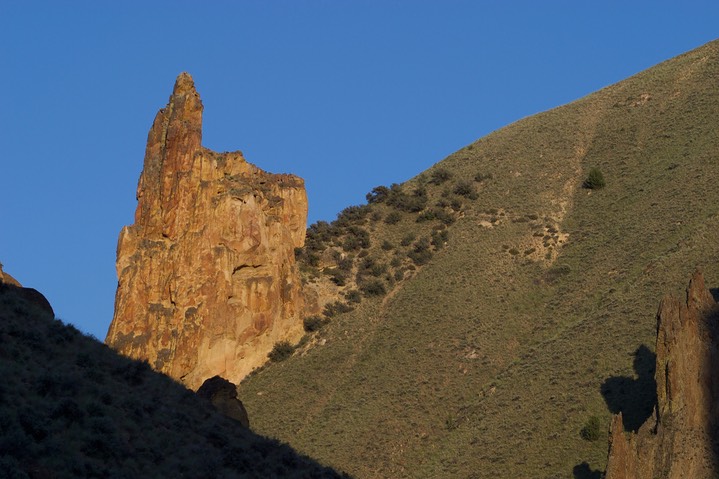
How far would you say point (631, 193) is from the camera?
8288 cm

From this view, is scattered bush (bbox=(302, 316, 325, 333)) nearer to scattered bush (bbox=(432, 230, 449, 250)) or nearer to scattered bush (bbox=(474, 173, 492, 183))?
scattered bush (bbox=(432, 230, 449, 250))

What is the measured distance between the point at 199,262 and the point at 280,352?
7.32m

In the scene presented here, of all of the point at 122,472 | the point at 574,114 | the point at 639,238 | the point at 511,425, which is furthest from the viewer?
the point at 574,114

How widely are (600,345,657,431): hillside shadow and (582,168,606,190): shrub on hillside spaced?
29.9 metres

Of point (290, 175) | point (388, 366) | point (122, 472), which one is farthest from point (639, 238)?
point (122, 472)

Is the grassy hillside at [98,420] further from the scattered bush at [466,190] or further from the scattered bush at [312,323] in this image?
the scattered bush at [466,190]

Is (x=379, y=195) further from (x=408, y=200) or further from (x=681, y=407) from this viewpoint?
(x=681, y=407)

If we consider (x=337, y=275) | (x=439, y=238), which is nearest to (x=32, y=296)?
(x=337, y=275)

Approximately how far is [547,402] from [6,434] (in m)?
42.3

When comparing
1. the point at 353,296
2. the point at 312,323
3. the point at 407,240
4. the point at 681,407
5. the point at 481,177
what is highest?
the point at 481,177

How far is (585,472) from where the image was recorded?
1996 inches

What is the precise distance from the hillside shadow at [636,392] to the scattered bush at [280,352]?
900 inches

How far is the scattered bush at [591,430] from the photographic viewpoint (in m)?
52.9

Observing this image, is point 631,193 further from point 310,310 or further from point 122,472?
point 122,472
